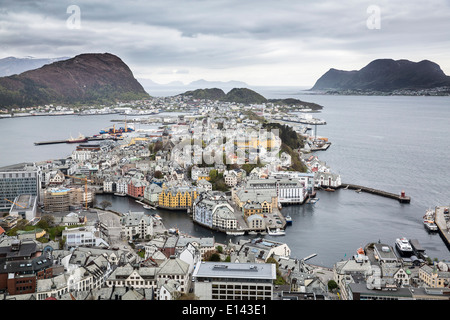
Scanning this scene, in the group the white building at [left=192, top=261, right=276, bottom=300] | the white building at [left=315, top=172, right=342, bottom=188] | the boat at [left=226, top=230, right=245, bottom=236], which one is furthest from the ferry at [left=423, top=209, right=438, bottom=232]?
the white building at [left=192, top=261, right=276, bottom=300]

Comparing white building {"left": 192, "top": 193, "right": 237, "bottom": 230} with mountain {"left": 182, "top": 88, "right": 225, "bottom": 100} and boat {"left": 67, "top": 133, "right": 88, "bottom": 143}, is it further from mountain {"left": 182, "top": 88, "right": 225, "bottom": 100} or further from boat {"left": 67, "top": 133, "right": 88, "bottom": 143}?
mountain {"left": 182, "top": 88, "right": 225, "bottom": 100}

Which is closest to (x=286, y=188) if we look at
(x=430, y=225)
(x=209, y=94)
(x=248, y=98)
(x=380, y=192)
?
(x=380, y=192)

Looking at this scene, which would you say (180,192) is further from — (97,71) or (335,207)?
(97,71)

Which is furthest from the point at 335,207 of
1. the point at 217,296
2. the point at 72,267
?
the point at 217,296

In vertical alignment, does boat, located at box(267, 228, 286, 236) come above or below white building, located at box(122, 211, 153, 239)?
below

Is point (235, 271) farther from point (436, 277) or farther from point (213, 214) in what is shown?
point (213, 214)

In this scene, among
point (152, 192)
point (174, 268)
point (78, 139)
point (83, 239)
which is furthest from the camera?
point (78, 139)
